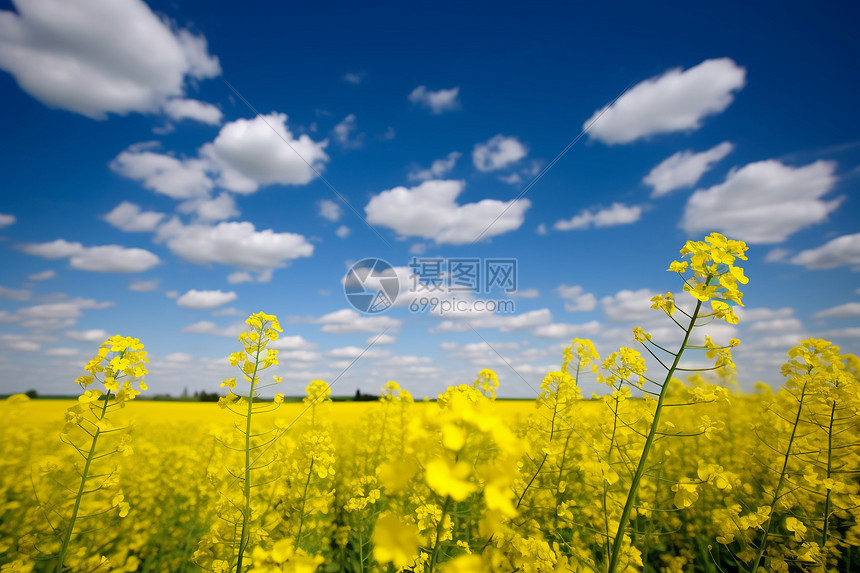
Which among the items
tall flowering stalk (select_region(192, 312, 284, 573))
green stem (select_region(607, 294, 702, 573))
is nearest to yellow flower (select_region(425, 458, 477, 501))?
green stem (select_region(607, 294, 702, 573))

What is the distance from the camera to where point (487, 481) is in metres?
1.02

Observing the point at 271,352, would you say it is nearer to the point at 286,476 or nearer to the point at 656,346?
the point at 286,476

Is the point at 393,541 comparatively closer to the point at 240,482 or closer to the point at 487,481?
the point at 487,481

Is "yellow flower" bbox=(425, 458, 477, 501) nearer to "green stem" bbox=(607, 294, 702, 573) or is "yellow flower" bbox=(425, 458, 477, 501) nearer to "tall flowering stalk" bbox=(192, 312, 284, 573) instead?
"green stem" bbox=(607, 294, 702, 573)

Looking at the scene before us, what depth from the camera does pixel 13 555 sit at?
13.4 feet

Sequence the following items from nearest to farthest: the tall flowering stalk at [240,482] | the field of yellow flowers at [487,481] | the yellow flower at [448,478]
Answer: the yellow flower at [448,478]
the field of yellow flowers at [487,481]
the tall flowering stalk at [240,482]

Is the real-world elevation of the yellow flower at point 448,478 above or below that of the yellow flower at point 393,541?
above

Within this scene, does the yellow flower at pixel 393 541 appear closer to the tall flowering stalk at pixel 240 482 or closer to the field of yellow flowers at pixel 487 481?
the field of yellow flowers at pixel 487 481

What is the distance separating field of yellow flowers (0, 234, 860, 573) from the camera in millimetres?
1488

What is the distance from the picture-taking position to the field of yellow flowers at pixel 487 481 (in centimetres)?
149

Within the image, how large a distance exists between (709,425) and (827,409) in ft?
5.43

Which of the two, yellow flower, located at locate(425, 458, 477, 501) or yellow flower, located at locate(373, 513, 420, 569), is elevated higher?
yellow flower, located at locate(425, 458, 477, 501)

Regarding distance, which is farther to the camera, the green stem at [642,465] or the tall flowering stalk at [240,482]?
the tall flowering stalk at [240,482]

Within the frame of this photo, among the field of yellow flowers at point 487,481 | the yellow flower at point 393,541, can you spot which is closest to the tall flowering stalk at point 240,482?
the field of yellow flowers at point 487,481
